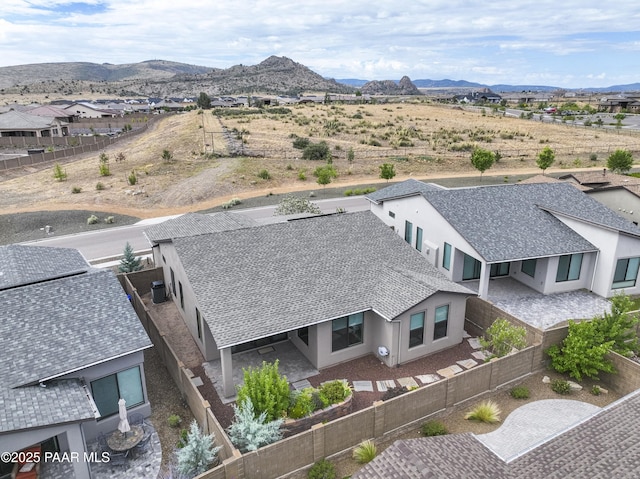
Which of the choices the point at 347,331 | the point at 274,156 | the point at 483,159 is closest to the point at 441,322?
the point at 347,331

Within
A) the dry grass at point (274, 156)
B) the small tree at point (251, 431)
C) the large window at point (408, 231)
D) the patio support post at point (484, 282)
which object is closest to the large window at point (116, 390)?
the small tree at point (251, 431)

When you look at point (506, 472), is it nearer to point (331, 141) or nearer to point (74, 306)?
point (74, 306)

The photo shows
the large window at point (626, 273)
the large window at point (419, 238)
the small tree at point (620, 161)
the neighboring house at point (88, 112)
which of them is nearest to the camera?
the large window at point (626, 273)

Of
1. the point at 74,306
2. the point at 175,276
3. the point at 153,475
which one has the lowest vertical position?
the point at 153,475

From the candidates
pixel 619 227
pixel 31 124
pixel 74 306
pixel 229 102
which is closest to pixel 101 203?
pixel 74 306

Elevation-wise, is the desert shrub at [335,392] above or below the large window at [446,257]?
below

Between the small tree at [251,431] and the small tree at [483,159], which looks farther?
the small tree at [483,159]

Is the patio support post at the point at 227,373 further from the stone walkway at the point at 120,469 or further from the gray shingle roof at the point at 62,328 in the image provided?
the stone walkway at the point at 120,469
